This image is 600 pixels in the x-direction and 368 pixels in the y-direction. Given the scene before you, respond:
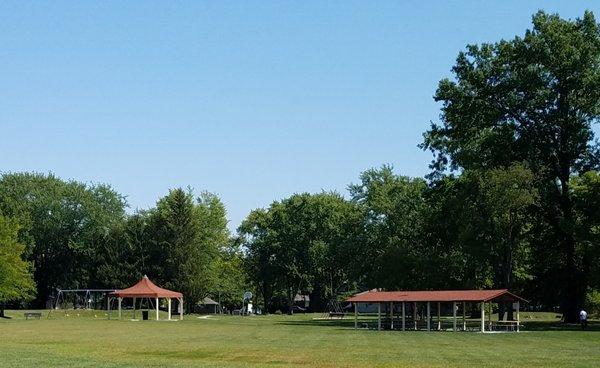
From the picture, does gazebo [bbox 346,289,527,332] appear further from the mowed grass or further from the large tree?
the mowed grass

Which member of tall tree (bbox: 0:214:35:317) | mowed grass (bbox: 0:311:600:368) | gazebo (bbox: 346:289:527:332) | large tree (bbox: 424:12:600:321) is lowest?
mowed grass (bbox: 0:311:600:368)

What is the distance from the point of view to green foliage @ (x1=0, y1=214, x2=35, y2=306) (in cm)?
7206

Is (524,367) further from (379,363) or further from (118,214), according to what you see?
(118,214)

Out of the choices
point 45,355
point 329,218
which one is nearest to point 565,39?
point 45,355

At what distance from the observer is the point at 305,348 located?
32.2 meters

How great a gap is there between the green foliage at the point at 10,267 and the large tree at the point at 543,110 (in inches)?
1556

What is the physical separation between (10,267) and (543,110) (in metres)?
46.4

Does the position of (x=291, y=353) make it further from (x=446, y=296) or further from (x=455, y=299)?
(x=446, y=296)

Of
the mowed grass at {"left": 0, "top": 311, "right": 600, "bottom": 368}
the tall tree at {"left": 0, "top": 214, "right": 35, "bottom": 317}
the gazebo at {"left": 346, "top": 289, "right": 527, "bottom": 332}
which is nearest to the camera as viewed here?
the mowed grass at {"left": 0, "top": 311, "right": 600, "bottom": 368}

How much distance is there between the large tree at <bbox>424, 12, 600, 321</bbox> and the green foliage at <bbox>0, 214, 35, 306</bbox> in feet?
130

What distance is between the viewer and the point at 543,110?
58.8 metres

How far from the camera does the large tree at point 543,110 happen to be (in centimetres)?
5684

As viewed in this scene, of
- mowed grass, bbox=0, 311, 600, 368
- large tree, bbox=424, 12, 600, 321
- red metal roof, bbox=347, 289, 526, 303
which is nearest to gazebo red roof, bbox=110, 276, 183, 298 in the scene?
red metal roof, bbox=347, 289, 526, 303

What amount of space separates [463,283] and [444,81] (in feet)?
58.8
